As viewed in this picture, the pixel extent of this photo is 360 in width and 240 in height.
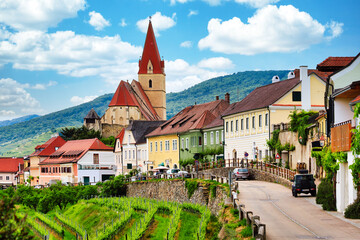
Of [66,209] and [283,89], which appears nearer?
[283,89]

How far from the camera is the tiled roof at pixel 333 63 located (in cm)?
3184

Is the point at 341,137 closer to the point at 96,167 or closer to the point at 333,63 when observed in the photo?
the point at 333,63

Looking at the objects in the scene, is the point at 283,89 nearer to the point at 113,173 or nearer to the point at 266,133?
the point at 266,133

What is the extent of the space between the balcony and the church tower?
132899 millimetres

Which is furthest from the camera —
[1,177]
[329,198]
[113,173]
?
[1,177]

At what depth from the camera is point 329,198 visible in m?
27.8

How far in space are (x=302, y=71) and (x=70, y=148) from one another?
56.3 m

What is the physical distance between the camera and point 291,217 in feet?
84.1

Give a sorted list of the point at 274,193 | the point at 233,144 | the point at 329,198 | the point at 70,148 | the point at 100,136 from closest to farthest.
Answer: the point at 329,198 → the point at 274,193 → the point at 233,144 → the point at 70,148 → the point at 100,136

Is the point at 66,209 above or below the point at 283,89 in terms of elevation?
below

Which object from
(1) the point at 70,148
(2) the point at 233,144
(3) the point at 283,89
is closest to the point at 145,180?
(2) the point at 233,144

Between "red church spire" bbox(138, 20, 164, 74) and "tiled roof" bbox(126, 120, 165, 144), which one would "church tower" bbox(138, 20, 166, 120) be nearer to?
"red church spire" bbox(138, 20, 164, 74)

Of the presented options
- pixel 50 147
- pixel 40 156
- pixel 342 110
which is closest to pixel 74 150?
pixel 40 156

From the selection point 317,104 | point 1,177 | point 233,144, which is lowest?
point 1,177
